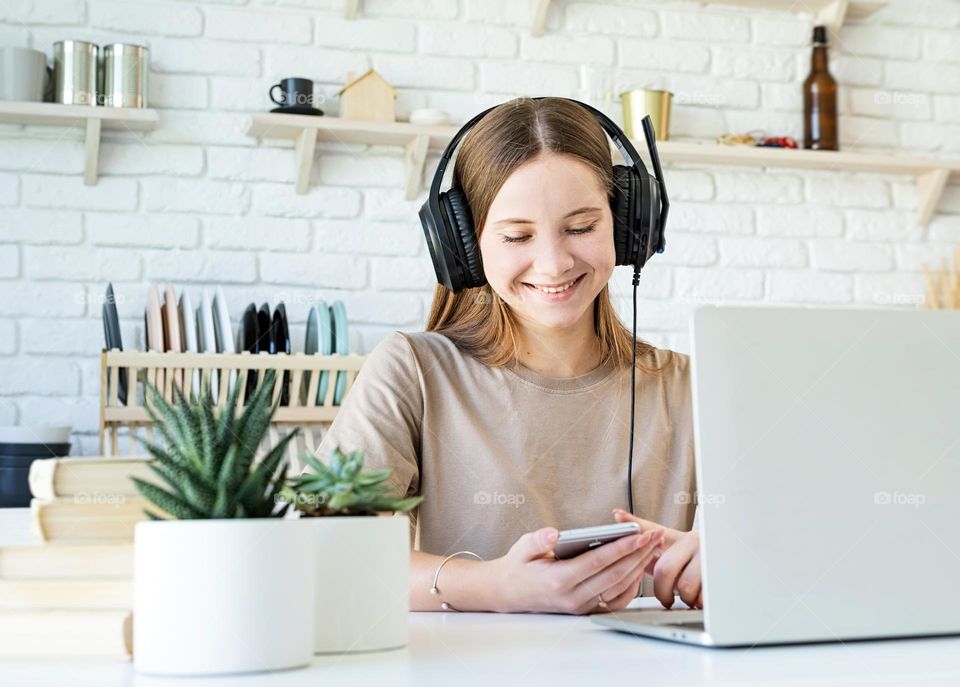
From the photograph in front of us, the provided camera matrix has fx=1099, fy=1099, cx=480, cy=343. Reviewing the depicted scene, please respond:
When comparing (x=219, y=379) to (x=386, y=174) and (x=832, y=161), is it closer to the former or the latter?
(x=386, y=174)

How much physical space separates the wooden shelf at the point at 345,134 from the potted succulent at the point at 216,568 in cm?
192

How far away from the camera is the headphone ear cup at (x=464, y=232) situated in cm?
139

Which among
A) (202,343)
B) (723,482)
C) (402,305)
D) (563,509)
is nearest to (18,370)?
(202,343)

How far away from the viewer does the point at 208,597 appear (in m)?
0.60

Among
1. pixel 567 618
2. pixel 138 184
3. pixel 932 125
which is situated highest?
pixel 932 125

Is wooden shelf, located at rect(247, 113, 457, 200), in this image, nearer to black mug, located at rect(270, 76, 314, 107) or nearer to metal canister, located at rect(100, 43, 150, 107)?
black mug, located at rect(270, 76, 314, 107)

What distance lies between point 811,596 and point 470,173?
2.86 feet

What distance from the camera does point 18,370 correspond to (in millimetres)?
2393

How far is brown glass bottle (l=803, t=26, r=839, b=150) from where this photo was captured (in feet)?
9.40

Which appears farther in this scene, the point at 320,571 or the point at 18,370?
the point at 18,370

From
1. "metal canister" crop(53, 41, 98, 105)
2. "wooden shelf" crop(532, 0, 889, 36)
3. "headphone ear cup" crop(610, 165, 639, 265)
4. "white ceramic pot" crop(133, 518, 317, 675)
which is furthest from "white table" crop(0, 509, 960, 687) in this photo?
"wooden shelf" crop(532, 0, 889, 36)

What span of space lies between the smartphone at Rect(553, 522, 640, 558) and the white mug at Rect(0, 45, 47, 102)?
1.89m

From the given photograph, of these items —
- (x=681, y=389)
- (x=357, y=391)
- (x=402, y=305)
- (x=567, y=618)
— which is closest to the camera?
(x=567, y=618)

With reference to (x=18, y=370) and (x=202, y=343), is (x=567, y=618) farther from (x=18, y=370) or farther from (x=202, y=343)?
(x=18, y=370)
